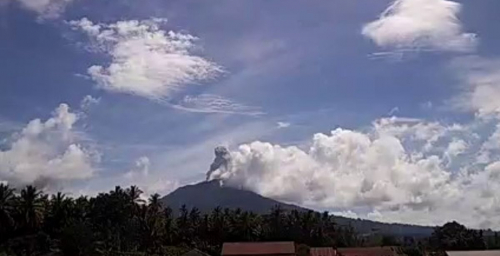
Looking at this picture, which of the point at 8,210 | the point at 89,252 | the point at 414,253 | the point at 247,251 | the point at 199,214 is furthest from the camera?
the point at 199,214

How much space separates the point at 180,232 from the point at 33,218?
61.3 ft

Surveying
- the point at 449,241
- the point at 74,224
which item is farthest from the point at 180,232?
the point at 449,241

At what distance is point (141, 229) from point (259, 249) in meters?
21.5

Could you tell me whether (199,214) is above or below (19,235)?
above

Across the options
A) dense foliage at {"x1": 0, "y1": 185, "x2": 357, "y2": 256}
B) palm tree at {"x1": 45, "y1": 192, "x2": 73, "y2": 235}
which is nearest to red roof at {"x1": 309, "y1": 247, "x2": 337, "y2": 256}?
dense foliage at {"x1": 0, "y1": 185, "x2": 357, "y2": 256}

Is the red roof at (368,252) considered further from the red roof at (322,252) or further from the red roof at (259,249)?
the red roof at (259,249)

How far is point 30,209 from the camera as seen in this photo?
73.2 m

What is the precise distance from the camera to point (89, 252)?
223 feet

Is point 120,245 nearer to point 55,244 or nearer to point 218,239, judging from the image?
point 55,244

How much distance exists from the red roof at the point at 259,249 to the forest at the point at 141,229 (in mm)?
10818

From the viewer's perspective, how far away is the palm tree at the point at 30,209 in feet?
238

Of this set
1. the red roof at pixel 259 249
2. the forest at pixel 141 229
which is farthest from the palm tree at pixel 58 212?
the red roof at pixel 259 249

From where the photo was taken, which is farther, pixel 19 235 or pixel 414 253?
pixel 414 253

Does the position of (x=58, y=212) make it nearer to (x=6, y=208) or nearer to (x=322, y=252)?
(x=6, y=208)
